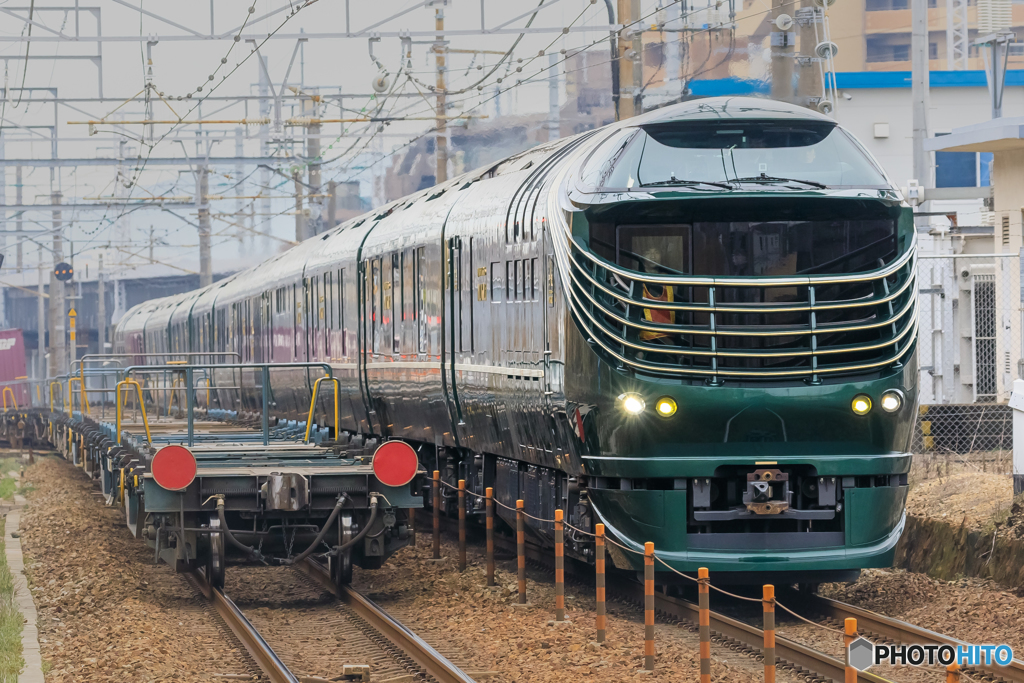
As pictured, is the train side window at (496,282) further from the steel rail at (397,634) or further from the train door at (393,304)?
the train door at (393,304)

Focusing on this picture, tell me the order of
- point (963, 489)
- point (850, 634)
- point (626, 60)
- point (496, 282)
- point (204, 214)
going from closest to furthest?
1. point (850, 634)
2. point (496, 282)
3. point (963, 489)
4. point (626, 60)
5. point (204, 214)

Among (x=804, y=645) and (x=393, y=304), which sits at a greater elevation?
(x=393, y=304)

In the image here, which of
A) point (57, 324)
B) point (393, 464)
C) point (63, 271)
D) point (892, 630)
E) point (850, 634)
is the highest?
point (63, 271)

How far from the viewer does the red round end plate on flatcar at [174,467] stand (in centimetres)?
1178

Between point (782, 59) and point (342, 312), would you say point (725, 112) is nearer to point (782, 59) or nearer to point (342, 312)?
point (782, 59)

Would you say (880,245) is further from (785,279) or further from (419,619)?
(419,619)

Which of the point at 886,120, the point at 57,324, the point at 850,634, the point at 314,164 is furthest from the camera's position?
the point at 57,324

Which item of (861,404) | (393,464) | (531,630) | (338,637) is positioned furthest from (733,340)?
(338,637)

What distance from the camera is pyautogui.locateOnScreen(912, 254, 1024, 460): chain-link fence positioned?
65.0ft

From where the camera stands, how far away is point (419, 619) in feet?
39.8

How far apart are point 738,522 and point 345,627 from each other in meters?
3.36

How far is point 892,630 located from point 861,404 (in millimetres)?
1571

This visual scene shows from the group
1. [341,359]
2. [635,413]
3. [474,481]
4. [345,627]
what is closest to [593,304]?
[635,413]

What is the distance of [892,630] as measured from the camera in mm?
10219
